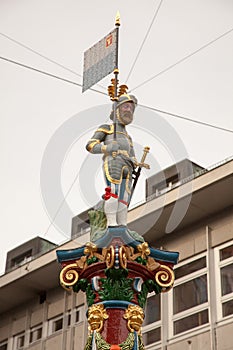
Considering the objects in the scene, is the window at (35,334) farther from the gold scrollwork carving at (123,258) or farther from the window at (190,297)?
the gold scrollwork carving at (123,258)

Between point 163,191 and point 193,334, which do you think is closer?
point 193,334

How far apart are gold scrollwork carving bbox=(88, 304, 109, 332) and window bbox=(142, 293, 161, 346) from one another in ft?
38.9

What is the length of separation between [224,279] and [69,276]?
11.0m

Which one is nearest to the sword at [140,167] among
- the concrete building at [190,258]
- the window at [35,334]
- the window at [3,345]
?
the concrete building at [190,258]

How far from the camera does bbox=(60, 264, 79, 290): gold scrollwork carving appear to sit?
39.3ft

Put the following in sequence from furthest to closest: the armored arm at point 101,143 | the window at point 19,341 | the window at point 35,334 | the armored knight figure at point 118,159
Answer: the window at point 19,341 → the window at point 35,334 → the armored arm at point 101,143 → the armored knight figure at point 118,159

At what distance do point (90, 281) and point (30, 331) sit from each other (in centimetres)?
1684

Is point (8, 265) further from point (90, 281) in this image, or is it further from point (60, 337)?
point (90, 281)

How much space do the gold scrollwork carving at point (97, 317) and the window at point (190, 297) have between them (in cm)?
1080

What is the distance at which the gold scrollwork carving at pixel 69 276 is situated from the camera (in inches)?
472

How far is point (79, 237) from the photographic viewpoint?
25.2 m

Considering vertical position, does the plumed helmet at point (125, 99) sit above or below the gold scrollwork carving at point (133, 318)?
above

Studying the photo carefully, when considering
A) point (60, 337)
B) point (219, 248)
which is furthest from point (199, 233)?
point (60, 337)

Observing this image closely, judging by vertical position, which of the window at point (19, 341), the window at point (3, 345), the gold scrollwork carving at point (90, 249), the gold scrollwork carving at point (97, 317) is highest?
the window at point (3, 345)
